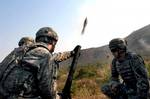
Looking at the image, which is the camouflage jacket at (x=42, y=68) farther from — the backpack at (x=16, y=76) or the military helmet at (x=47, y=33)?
the military helmet at (x=47, y=33)

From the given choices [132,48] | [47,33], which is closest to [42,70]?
[47,33]

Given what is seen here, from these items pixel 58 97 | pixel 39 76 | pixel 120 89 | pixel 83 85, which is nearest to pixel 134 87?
pixel 120 89

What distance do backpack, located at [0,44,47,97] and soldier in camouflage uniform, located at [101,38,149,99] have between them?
9.92ft

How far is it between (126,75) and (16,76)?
11.3ft

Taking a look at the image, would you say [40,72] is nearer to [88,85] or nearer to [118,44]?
[118,44]

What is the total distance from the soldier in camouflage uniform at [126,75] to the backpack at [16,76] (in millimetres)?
3025

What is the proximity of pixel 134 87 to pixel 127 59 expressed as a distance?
2.28 ft

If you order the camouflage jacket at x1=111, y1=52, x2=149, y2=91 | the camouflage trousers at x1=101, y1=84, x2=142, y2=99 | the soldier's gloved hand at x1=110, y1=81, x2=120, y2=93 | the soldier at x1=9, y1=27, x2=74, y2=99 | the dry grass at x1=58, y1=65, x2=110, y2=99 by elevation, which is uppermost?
the soldier at x1=9, y1=27, x2=74, y2=99

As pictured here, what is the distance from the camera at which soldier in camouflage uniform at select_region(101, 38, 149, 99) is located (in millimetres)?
10125

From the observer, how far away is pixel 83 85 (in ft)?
81.3

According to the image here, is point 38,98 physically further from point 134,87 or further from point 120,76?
point 120,76

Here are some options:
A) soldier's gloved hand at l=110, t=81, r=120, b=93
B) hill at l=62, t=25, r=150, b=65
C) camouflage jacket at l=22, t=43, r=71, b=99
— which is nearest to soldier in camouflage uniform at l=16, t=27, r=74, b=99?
camouflage jacket at l=22, t=43, r=71, b=99

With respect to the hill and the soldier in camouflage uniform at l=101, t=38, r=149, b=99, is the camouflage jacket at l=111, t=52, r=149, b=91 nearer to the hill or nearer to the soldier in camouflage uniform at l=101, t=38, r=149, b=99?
the soldier in camouflage uniform at l=101, t=38, r=149, b=99

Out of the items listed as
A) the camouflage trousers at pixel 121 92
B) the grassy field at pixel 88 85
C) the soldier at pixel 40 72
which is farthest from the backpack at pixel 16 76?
the grassy field at pixel 88 85
